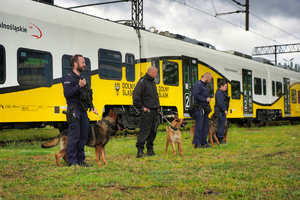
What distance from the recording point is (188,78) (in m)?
14.0

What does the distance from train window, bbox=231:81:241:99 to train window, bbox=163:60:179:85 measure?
16.7 ft

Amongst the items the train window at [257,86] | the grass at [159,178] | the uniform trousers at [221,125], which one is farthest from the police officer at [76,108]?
the train window at [257,86]

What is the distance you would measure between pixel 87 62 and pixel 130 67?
183cm

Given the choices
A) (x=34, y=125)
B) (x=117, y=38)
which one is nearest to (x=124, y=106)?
(x=117, y=38)

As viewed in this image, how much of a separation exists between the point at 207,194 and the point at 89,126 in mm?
2700

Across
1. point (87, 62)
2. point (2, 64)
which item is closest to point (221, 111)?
point (87, 62)

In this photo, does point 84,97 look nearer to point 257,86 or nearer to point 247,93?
point 247,93

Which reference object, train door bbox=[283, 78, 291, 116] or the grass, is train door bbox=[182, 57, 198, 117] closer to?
the grass

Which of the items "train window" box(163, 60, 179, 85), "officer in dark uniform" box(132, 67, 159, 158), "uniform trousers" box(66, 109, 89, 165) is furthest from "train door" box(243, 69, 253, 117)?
"uniform trousers" box(66, 109, 89, 165)

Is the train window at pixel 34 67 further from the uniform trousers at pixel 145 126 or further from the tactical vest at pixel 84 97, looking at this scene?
the tactical vest at pixel 84 97

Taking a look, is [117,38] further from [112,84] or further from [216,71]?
[216,71]

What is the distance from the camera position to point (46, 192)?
155 inches

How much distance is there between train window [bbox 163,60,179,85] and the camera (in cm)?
1283

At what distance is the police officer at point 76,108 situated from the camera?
5.43m
